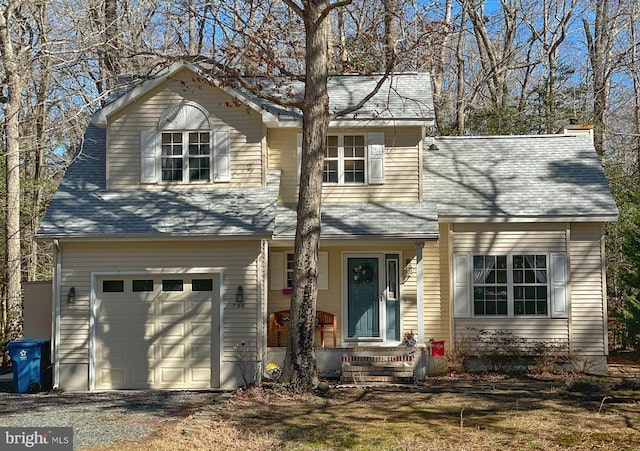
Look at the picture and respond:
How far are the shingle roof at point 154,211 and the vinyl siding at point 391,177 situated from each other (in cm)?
49

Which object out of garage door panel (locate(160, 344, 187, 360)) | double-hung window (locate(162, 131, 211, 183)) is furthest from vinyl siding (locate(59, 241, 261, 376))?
double-hung window (locate(162, 131, 211, 183))

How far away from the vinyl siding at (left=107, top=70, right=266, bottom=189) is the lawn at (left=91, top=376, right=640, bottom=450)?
16.4 ft

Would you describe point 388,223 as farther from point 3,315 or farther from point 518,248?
point 3,315

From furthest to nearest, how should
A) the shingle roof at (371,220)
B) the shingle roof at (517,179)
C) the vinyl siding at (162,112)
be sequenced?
the shingle roof at (517,179) < the vinyl siding at (162,112) < the shingle roof at (371,220)

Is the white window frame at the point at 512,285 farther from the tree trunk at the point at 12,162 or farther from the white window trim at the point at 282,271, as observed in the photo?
the tree trunk at the point at 12,162

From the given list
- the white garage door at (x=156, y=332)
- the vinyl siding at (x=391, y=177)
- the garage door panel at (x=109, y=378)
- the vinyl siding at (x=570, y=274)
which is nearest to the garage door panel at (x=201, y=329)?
the white garage door at (x=156, y=332)

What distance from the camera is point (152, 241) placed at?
15555 millimetres

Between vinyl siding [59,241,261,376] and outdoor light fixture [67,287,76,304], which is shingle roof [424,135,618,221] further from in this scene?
outdoor light fixture [67,287,76,304]

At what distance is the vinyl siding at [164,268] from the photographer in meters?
15.4

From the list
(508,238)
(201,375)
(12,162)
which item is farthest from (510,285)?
(12,162)

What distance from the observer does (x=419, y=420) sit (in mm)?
11328

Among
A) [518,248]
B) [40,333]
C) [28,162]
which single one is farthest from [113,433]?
[28,162]

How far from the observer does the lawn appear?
9953mm

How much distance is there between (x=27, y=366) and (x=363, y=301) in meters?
6.91
